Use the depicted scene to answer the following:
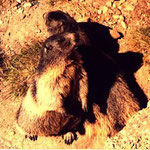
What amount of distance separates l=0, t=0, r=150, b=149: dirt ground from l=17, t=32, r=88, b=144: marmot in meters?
0.56

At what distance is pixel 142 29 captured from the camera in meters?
5.62

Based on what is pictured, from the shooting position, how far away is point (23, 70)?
5953mm

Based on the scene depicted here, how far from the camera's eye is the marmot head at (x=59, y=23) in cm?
459

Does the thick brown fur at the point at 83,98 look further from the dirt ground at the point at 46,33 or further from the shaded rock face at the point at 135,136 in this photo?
the shaded rock face at the point at 135,136

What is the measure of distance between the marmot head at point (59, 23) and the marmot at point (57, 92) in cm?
62

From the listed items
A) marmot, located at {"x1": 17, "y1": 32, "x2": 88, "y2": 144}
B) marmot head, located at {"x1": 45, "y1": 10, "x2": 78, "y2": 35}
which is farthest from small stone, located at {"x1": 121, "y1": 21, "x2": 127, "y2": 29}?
marmot, located at {"x1": 17, "y1": 32, "x2": 88, "y2": 144}

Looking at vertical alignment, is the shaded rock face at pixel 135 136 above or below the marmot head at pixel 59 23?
below

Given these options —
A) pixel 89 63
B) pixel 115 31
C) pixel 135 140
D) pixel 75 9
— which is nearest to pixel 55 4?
pixel 75 9

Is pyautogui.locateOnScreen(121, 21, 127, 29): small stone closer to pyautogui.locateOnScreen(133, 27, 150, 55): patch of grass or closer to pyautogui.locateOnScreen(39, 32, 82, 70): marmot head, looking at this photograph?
pyautogui.locateOnScreen(133, 27, 150, 55): patch of grass

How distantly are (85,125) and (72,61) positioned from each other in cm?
138

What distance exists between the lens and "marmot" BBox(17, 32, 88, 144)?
394 cm

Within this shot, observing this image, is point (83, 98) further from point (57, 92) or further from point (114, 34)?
point (114, 34)

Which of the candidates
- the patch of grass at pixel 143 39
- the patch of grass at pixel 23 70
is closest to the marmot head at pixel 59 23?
the patch of grass at pixel 23 70

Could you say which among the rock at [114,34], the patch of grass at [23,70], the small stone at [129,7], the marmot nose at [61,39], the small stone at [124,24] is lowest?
the patch of grass at [23,70]
